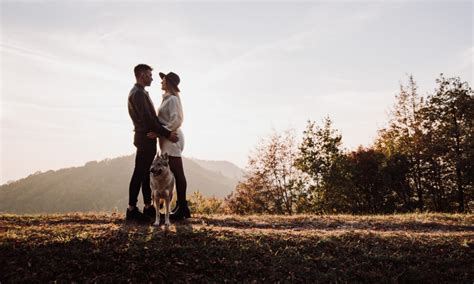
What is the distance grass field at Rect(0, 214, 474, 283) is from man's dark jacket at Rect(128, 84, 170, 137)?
2608 mm

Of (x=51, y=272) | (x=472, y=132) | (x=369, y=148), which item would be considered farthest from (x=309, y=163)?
(x=51, y=272)

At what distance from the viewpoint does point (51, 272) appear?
21.9ft

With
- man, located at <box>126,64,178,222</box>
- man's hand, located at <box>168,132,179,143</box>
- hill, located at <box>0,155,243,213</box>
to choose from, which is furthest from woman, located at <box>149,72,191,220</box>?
hill, located at <box>0,155,243,213</box>

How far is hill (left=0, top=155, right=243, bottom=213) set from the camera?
113688 millimetres

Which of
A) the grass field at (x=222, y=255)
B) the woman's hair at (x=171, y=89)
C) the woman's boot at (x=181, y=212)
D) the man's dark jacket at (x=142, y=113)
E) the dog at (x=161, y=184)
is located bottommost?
the grass field at (x=222, y=255)

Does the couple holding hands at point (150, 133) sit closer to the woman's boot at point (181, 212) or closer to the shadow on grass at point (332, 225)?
the woman's boot at point (181, 212)

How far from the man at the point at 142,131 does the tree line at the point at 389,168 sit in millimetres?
29781

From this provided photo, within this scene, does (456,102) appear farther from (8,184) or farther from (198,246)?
(8,184)

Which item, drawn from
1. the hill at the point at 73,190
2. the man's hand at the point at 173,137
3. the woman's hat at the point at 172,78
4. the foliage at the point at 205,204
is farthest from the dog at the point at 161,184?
the hill at the point at 73,190

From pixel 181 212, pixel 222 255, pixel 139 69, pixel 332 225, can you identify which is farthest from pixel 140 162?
pixel 332 225

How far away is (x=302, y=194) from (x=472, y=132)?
1760 cm

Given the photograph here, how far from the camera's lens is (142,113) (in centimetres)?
946

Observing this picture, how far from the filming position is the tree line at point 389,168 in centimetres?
3503

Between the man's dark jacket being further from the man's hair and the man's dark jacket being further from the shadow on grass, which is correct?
the shadow on grass
